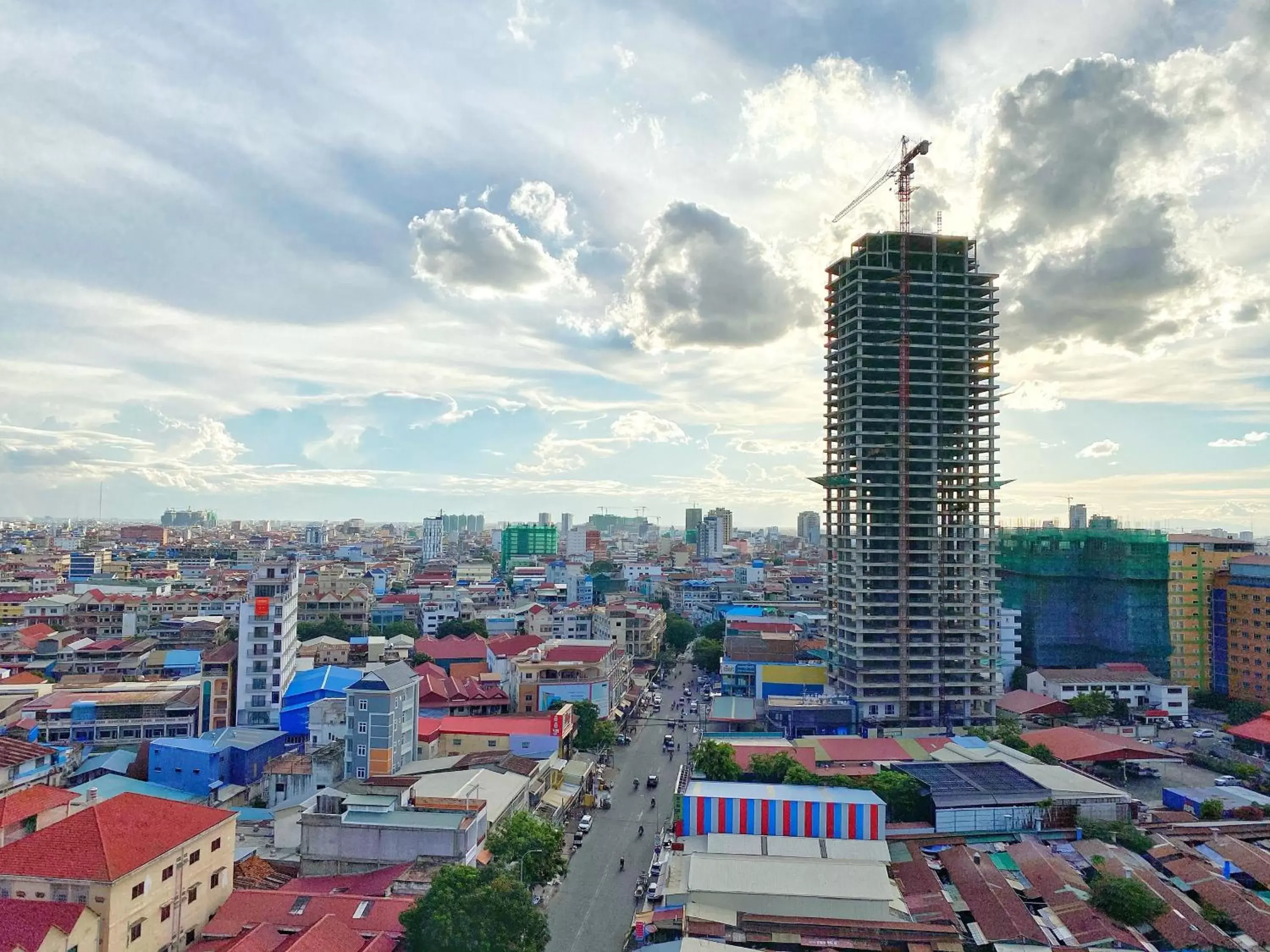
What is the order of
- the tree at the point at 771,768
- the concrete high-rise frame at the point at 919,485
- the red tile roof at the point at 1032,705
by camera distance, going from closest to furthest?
the tree at the point at 771,768 → the concrete high-rise frame at the point at 919,485 → the red tile roof at the point at 1032,705

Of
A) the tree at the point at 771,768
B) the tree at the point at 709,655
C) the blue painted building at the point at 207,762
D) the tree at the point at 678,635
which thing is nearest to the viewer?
the tree at the point at 771,768

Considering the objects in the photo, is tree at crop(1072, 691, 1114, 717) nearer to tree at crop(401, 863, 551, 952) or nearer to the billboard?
the billboard

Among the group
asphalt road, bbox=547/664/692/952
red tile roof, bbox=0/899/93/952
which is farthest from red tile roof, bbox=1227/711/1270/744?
red tile roof, bbox=0/899/93/952

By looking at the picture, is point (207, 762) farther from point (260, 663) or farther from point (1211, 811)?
point (1211, 811)

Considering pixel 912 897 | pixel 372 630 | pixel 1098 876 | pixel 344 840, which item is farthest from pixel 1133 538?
pixel 372 630

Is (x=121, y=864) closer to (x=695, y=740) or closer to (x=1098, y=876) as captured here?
(x=1098, y=876)

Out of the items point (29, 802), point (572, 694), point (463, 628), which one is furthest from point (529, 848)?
point (463, 628)

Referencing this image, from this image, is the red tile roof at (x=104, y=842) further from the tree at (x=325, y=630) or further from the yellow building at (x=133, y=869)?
the tree at (x=325, y=630)

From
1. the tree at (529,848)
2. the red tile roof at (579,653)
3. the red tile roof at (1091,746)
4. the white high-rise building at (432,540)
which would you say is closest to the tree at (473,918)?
the tree at (529,848)
